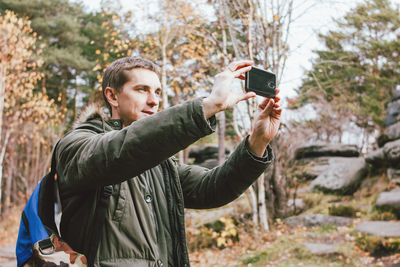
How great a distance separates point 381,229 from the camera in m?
6.33

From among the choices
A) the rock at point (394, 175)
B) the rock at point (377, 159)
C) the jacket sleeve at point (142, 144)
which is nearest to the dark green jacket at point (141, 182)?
the jacket sleeve at point (142, 144)

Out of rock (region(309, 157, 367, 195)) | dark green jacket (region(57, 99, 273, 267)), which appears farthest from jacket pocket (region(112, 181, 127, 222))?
rock (region(309, 157, 367, 195))

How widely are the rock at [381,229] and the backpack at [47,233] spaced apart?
606 centimetres

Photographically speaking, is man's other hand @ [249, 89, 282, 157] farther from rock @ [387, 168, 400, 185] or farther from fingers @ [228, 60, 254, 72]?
rock @ [387, 168, 400, 185]

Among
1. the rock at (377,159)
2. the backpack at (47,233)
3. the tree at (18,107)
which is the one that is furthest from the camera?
the rock at (377,159)

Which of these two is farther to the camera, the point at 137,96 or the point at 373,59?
the point at 373,59

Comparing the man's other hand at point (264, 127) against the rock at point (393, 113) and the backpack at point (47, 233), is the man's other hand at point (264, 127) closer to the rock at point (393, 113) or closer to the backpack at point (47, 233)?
the backpack at point (47, 233)

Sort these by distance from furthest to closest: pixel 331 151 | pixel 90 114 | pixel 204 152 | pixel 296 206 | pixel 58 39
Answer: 1. pixel 204 152
2. pixel 58 39
3. pixel 331 151
4. pixel 296 206
5. pixel 90 114

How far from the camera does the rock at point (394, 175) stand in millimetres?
9852

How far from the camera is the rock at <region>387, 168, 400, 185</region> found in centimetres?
985

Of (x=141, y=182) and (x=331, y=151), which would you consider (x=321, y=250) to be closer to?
(x=141, y=182)

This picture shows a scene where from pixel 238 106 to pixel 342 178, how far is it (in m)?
5.80

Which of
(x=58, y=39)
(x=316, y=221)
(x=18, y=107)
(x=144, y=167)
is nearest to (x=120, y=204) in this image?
(x=144, y=167)

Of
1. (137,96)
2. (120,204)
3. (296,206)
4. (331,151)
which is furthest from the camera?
(331,151)
